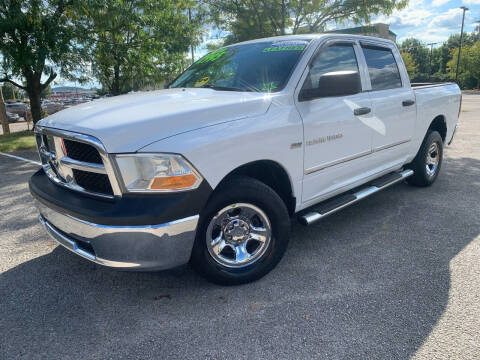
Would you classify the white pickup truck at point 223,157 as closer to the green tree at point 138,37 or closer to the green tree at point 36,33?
the green tree at point 36,33

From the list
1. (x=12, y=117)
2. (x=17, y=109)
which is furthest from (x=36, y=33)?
(x=17, y=109)

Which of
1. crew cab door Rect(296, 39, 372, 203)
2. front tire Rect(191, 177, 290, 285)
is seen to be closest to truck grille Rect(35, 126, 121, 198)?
front tire Rect(191, 177, 290, 285)

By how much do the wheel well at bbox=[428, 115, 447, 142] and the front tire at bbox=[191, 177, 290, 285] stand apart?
3503mm

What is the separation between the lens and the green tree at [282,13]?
41.9 ft

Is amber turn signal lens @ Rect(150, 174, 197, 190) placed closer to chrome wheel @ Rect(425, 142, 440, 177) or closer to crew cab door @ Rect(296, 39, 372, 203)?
crew cab door @ Rect(296, 39, 372, 203)

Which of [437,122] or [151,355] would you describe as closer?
[151,355]

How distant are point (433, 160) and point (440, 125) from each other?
54cm

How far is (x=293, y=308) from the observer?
260 centimetres

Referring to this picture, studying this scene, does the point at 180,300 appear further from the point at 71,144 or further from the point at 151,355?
the point at 71,144

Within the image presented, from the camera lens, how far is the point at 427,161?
17.1 ft

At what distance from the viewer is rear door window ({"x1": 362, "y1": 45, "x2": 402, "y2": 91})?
4.00 metres

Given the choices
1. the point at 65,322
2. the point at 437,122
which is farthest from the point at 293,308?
the point at 437,122

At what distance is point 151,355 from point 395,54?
4.29 meters

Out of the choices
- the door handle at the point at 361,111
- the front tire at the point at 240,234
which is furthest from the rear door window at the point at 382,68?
the front tire at the point at 240,234
